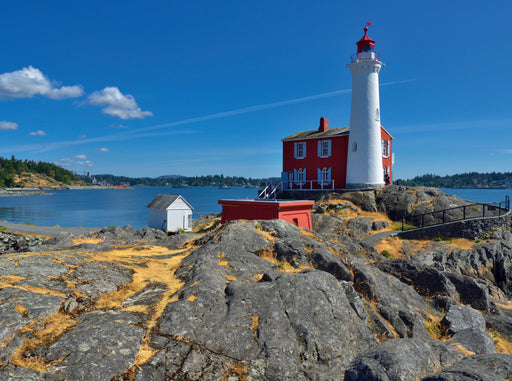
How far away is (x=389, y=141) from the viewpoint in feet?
134

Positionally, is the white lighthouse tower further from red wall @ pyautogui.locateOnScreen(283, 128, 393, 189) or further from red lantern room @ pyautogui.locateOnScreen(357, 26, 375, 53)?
red wall @ pyautogui.locateOnScreen(283, 128, 393, 189)

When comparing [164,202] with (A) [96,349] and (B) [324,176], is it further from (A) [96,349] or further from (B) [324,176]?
(A) [96,349]

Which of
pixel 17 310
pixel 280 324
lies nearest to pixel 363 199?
pixel 280 324

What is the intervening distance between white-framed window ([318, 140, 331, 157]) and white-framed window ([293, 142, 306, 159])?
6.52 feet

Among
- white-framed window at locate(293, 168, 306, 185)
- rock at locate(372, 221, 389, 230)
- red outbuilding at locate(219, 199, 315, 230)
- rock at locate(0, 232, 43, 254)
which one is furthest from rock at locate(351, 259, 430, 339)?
rock at locate(0, 232, 43, 254)

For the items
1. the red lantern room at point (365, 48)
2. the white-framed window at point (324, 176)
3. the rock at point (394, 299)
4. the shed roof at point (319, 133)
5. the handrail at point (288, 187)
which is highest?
the red lantern room at point (365, 48)

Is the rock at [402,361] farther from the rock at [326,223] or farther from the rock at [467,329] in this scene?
the rock at [326,223]

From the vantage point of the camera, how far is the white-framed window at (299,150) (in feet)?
132

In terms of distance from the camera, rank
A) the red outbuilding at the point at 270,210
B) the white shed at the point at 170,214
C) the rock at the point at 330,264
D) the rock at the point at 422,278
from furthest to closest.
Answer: the white shed at the point at 170,214 < the red outbuilding at the point at 270,210 < the rock at the point at 422,278 < the rock at the point at 330,264

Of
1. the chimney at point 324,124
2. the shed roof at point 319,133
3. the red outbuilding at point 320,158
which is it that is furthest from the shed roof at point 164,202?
the chimney at point 324,124

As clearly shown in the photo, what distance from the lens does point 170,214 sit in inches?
1372

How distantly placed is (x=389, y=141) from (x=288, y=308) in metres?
37.8

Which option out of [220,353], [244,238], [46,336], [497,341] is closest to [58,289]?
[46,336]

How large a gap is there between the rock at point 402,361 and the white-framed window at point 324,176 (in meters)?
32.4
